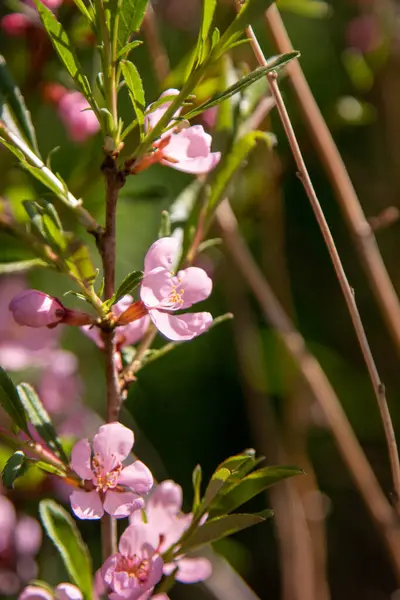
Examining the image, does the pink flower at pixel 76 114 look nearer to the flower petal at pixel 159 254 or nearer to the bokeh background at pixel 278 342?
the bokeh background at pixel 278 342

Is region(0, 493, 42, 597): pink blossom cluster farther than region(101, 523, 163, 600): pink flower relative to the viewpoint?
Yes

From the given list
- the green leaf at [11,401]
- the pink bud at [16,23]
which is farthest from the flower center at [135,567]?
the pink bud at [16,23]

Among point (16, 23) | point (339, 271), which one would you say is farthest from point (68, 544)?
point (16, 23)

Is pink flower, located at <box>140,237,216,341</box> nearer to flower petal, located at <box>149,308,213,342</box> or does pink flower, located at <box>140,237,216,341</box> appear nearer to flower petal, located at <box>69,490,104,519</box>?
flower petal, located at <box>149,308,213,342</box>

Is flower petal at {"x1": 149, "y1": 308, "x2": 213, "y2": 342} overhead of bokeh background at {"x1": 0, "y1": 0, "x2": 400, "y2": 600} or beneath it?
overhead

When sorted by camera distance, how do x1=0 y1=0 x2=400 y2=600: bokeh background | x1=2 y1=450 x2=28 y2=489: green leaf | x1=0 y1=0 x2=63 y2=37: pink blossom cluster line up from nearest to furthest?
x1=2 y1=450 x2=28 y2=489: green leaf → x1=0 y1=0 x2=63 y2=37: pink blossom cluster → x1=0 y1=0 x2=400 y2=600: bokeh background

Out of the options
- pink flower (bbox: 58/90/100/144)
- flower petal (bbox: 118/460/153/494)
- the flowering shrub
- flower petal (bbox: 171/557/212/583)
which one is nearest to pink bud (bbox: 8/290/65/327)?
the flowering shrub
